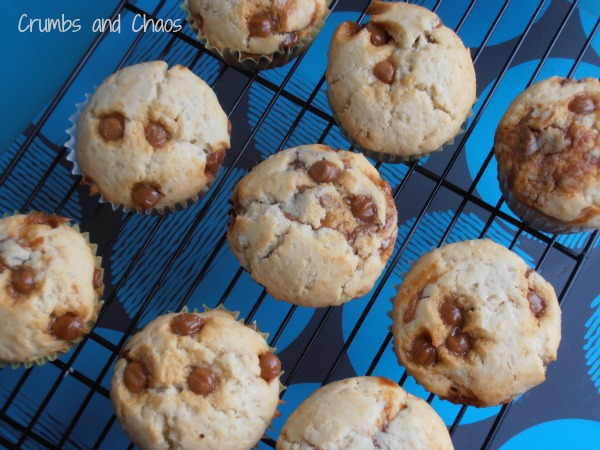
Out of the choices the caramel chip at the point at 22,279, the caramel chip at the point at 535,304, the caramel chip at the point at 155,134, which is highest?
the caramel chip at the point at 535,304

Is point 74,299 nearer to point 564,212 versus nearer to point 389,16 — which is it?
point 389,16

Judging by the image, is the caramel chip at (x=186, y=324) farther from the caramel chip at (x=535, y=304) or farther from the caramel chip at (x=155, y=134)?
the caramel chip at (x=535, y=304)

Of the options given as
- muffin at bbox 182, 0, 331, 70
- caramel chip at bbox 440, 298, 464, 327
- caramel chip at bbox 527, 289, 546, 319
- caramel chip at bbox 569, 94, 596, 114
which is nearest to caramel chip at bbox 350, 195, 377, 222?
caramel chip at bbox 440, 298, 464, 327

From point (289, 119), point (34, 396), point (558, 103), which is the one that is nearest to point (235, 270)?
point (289, 119)

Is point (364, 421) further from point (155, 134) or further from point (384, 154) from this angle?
point (155, 134)

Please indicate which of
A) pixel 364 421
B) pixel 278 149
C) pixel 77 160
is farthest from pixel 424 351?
pixel 77 160

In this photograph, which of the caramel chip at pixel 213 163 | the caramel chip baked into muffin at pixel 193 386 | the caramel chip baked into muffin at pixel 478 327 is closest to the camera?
the caramel chip baked into muffin at pixel 193 386

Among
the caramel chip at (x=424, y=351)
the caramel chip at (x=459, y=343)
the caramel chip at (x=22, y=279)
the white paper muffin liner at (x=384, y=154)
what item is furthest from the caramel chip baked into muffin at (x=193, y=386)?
the white paper muffin liner at (x=384, y=154)

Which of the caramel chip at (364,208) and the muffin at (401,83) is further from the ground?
the muffin at (401,83)
